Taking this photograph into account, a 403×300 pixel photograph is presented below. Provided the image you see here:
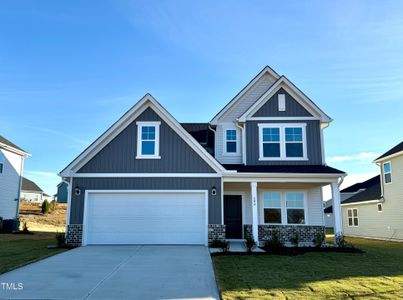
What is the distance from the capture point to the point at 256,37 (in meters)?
14.9

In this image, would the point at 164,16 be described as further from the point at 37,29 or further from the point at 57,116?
the point at 57,116

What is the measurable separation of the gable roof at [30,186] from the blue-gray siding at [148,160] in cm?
4099

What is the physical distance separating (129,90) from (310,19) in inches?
379

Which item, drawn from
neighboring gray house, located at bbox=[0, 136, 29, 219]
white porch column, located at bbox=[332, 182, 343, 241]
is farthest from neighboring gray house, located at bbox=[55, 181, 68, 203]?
white porch column, located at bbox=[332, 182, 343, 241]

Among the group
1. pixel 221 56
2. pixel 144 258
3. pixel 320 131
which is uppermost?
pixel 221 56

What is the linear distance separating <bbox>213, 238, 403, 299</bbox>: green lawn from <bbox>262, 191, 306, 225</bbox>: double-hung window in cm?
443

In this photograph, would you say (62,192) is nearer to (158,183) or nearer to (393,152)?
(158,183)

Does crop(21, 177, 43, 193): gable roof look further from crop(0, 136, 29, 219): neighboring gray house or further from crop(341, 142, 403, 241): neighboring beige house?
crop(341, 142, 403, 241): neighboring beige house

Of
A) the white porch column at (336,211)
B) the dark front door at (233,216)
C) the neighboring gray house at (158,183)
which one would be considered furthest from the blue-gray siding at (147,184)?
the white porch column at (336,211)

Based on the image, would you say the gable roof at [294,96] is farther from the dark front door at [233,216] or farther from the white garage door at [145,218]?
the white garage door at [145,218]

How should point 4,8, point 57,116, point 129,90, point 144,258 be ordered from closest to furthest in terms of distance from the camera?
point 144,258 < point 4,8 < point 129,90 < point 57,116

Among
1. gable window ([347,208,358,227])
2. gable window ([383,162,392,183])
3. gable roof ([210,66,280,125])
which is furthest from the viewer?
gable window ([347,208,358,227])

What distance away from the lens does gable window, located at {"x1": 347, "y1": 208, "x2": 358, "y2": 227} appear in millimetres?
26469

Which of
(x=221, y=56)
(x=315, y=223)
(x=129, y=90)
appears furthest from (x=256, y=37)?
(x=315, y=223)
